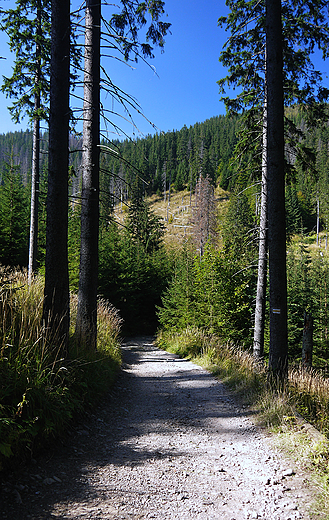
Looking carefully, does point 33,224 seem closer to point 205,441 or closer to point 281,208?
point 281,208

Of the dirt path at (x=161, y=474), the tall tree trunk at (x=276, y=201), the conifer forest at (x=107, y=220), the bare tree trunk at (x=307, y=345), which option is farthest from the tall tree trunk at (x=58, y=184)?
the bare tree trunk at (x=307, y=345)

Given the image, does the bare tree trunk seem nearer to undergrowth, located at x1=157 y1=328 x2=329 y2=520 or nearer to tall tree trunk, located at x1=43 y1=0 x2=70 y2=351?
undergrowth, located at x1=157 y1=328 x2=329 y2=520

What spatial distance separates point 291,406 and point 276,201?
345 centimetres

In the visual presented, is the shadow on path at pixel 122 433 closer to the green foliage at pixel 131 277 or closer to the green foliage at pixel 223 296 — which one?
the green foliage at pixel 223 296

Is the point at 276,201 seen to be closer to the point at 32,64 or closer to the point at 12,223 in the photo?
the point at 32,64

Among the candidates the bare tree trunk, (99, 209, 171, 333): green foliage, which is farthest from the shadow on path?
(99, 209, 171, 333): green foliage

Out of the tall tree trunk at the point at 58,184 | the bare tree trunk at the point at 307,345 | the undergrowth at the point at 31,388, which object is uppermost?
the tall tree trunk at the point at 58,184

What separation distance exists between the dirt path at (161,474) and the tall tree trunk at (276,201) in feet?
5.16

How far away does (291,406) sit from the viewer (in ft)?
13.4

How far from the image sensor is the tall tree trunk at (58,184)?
13.8 ft

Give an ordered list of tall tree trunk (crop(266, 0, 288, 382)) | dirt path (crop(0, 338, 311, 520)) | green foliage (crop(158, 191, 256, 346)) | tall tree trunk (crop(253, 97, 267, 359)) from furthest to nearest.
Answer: green foliage (crop(158, 191, 256, 346)), tall tree trunk (crop(253, 97, 267, 359)), tall tree trunk (crop(266, 0, 288, 382)), dirt path (crop(0, 338, 311, 520))

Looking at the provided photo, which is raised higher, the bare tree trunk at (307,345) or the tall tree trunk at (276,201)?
the tall tree trunk at (276,201)

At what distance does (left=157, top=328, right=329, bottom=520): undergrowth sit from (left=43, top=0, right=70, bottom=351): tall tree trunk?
9.58 feet

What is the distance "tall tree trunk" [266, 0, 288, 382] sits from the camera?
5.56 m
